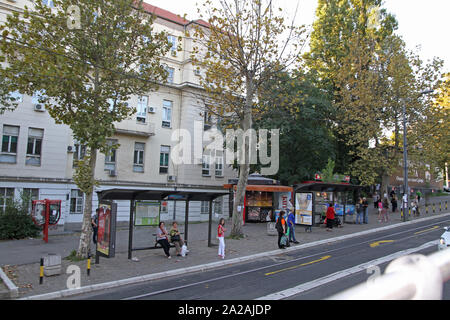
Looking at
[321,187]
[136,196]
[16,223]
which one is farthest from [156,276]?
[321,187]

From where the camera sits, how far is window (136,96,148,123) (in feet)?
91.8

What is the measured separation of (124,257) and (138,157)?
1485cm

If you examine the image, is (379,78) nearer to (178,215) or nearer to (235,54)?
(235,54)

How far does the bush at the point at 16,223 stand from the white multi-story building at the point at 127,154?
6.16 feet

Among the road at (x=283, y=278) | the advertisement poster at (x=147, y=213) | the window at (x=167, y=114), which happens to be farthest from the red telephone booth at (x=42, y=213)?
the road at (x=283, y=278)

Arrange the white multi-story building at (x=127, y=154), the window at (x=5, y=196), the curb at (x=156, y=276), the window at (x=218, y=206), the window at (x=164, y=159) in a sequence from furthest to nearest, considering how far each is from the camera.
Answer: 1. the window at (x=218, y=206)
2. the window at (x=164, y=159)
3. the white multi-story building at (x=127, y=154)
4. the window at (x=5, y=196)
5. the curb at (x=156, y=276)

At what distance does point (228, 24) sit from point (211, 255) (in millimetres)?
11979

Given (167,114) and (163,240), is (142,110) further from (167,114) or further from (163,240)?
(163,240)

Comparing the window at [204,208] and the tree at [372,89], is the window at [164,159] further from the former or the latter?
the tree at [372,89]

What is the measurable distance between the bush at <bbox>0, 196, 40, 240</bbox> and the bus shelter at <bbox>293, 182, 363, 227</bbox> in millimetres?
16223

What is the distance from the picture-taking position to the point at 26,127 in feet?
74.0

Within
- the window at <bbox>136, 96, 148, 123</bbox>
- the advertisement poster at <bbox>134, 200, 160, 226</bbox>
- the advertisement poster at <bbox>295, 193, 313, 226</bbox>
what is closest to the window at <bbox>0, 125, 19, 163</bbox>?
the window at <bbox>136, 96, 148, 123</bbox>

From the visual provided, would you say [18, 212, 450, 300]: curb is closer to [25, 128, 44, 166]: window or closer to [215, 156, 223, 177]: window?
[25, 128, 44, 166]: window

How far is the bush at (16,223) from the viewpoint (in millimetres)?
18516
